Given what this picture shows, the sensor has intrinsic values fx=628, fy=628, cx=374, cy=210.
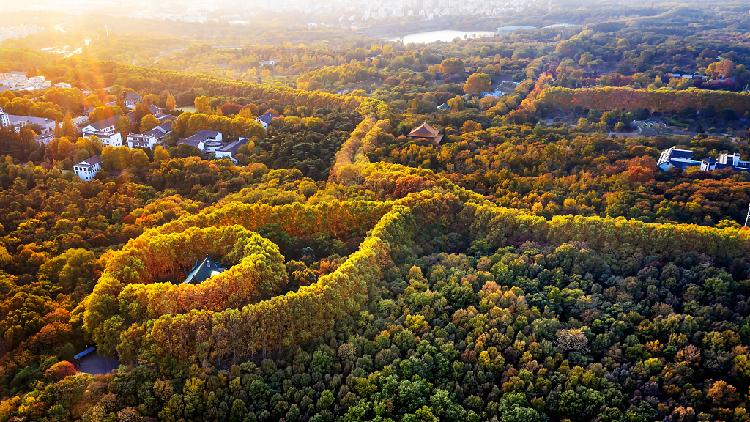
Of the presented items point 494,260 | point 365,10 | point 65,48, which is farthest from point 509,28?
point 494,260

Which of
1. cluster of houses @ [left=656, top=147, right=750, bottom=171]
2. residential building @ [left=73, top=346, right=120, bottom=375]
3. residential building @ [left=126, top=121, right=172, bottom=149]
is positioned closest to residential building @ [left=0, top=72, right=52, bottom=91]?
residential building @ [left=126, top=121, right=172, bottom=149]

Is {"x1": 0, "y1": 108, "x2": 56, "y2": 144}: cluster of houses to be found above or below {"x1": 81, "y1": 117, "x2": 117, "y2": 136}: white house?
above

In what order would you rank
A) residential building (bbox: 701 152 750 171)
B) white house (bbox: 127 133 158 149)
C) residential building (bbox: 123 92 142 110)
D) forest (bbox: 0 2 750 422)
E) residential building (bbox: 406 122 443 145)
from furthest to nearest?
residential building (bbox: 123 92 142 110) < white house (bbox: 127 133 158 149) < residential building (bbox: 406 122 443 145) < residential building (bbox: 701 152 750 171) < forest (bbox: 0 2 750 422)

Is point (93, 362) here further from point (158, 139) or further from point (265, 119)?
point (265, 119)

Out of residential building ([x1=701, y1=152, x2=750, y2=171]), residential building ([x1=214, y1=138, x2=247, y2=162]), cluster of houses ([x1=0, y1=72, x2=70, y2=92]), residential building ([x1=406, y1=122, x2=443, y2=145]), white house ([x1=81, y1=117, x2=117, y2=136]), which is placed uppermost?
cluster of houses ([x1=0, y1=72, x2=70, y2=92])

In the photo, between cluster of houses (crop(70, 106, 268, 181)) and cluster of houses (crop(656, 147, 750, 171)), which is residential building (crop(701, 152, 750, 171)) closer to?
cluster of houses (crop(656, 147, 750, 171))

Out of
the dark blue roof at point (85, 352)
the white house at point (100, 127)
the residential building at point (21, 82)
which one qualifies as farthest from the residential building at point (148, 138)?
the dark blue roof at point (85, 352)

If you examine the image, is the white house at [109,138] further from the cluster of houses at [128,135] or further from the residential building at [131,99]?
the residential building at [131,99]
